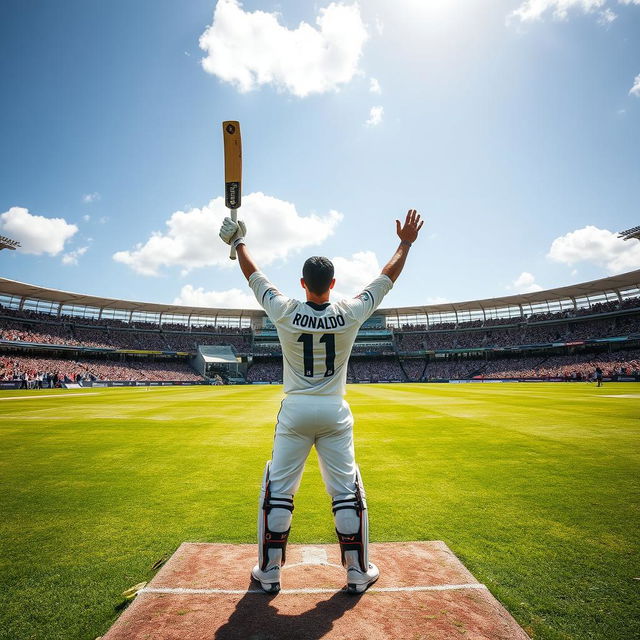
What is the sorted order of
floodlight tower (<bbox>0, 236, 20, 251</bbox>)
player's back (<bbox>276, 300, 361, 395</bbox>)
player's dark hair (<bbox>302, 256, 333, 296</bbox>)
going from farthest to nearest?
floodlight tower (<bbox>0, 236, 20, 251</bbox>), player's dark hair (<bbox>302, 256, 333, 296</bbox>), player's back (<bbox>276, 300, 361, 395</bbox>)

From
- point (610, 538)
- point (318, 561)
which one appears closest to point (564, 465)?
point (610, 538)

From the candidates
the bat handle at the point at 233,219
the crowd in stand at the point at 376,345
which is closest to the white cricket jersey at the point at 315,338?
the bat handle at the point at 233,219

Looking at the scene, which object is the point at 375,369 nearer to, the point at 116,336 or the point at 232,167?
the point at 116,336

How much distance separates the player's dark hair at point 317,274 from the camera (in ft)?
10.1

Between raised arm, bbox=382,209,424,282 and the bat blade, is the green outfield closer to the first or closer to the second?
raised arm, bbox=382,209,424,282

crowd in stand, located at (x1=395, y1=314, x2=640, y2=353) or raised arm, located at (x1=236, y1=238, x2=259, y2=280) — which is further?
crowd in stand, located at (x1=395, y1=314, x2=640, y2=353)

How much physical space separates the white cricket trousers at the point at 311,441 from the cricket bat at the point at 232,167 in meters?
1.61

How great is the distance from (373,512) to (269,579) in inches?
76.1

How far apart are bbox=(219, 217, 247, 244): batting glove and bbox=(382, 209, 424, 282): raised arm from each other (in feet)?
4.53

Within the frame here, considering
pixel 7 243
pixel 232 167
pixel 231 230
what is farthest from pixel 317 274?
pixel 7 243

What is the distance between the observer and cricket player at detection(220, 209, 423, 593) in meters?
2.84

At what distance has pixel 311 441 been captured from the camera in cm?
297

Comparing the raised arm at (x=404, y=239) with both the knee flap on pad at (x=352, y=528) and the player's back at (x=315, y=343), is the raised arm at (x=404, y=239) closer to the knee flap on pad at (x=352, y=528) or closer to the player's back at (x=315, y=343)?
the player's back at (x=315, y=343)

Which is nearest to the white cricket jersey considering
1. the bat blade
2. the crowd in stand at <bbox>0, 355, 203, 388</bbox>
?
the bat blade
